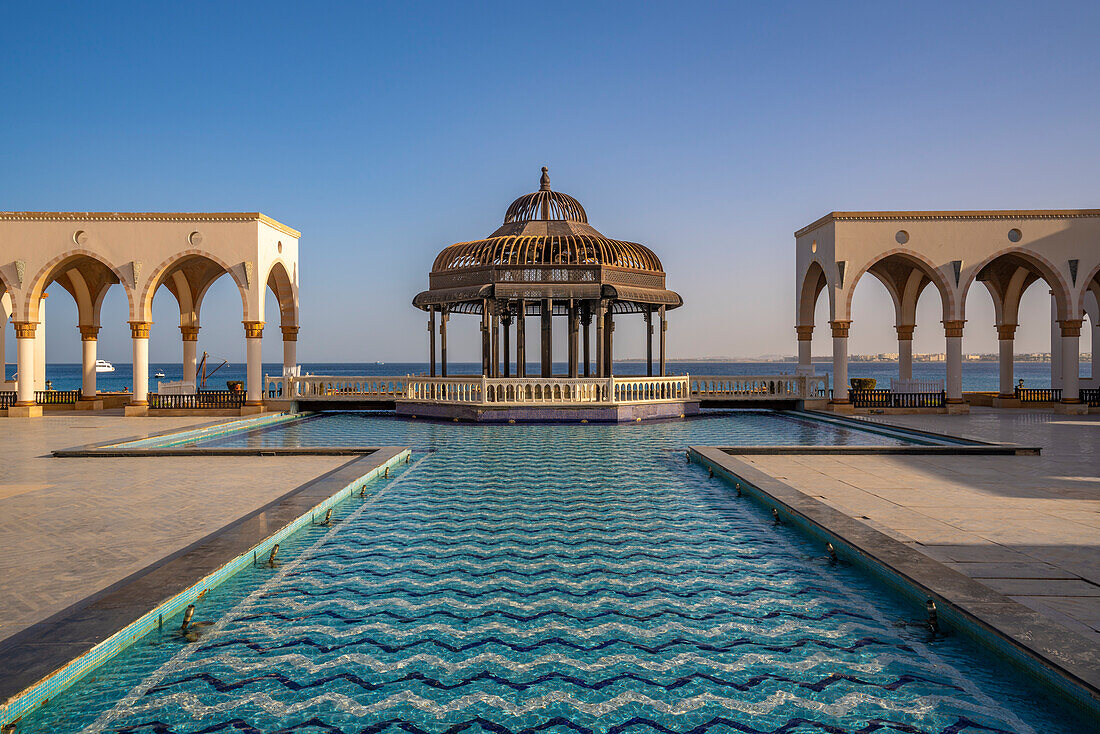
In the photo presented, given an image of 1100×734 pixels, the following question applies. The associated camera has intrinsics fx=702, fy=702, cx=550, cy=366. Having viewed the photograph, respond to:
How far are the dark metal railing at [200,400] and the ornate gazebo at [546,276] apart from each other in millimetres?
6228

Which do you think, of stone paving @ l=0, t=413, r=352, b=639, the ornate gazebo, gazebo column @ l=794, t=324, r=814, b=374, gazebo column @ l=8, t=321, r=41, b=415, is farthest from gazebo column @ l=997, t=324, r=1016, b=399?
gazebo column @ l=8, t=321, r=41, b=415

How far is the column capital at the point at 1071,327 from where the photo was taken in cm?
2142

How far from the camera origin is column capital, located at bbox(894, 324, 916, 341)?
25459 millimetres

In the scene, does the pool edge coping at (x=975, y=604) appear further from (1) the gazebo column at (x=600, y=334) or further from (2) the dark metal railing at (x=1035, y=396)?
(2) the dark metal railing at (x=1035, y=396)

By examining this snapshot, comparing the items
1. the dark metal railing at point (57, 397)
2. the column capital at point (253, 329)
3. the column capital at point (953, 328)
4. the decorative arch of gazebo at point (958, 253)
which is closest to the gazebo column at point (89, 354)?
the dark metal railing at point (57, 397)

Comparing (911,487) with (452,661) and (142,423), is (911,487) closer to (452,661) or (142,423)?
(452,661)

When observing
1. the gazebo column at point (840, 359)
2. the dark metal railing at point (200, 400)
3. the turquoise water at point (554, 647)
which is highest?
the gazebo column at point (840, 359)

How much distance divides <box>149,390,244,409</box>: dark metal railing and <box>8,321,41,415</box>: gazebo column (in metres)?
3.37

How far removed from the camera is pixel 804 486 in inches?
348

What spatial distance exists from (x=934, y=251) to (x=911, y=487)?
49.8 ft

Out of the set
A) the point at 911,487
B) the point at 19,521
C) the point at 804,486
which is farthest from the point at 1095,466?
the point at 19,521

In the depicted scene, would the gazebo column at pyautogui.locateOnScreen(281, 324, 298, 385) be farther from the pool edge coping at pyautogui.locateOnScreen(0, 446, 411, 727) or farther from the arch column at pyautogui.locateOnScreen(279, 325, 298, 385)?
the pool edge coping at pyautogui.locateOnScreen(0, 446, 411, 727)

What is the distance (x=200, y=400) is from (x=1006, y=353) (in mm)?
27223

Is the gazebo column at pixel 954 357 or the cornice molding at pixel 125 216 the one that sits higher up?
the cornice molding at pixel 125 216
